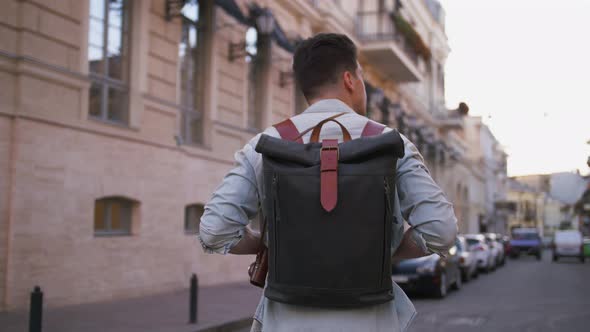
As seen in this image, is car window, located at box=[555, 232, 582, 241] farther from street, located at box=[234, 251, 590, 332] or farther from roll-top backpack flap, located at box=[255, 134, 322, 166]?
roll-top backpack flap, located at box=[255, 134, 322, 166]

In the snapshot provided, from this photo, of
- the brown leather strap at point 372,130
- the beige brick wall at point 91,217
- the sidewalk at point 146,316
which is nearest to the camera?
the brown leather strap at point 372,130

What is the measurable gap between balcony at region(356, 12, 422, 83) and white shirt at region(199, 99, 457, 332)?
80.5 ft

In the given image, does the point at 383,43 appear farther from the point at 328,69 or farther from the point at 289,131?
the point at 289,131

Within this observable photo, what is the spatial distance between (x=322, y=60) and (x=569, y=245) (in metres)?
41.5

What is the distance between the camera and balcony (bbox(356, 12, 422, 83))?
86.1 ft

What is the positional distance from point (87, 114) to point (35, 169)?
5.40 feet

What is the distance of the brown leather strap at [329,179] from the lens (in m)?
1.88

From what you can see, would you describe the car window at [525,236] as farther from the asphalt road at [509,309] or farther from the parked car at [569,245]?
the asphalt road at [509,309]

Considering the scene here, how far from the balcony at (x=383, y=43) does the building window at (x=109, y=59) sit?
568 inches

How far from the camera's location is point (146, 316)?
1034 cm

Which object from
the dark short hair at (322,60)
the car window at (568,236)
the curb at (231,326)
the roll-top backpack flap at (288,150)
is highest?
the dark short hair at (322,60)

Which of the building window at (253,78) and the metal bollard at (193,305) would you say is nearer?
the metal bollard at (193,305)

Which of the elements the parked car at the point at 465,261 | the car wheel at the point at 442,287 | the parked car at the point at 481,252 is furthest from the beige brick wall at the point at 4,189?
the parked car at the point at 481,252

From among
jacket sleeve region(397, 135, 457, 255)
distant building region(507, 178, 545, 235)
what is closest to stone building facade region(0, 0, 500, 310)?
jacket sleeve region(397, 135, 457, 255)
